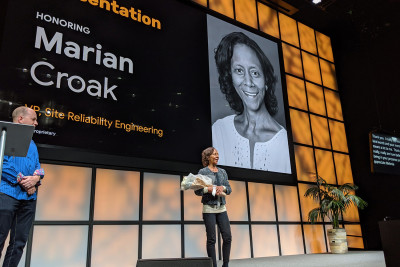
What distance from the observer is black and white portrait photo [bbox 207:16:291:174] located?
5.01 metres

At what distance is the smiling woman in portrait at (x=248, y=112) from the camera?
501 centimetres

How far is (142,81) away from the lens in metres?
4.29

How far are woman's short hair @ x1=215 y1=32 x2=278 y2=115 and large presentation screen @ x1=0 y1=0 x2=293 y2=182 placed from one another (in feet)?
0.06

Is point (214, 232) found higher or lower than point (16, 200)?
lower

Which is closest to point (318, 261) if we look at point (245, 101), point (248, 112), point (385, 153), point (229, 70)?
point (248, 112)

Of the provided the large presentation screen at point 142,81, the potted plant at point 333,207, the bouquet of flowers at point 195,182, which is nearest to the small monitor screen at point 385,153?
the potted plant at point 333,207

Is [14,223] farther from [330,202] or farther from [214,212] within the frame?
[330,202]

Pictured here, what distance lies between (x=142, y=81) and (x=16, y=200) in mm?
2378

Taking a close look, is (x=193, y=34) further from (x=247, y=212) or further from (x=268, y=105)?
(x=247, y=212)

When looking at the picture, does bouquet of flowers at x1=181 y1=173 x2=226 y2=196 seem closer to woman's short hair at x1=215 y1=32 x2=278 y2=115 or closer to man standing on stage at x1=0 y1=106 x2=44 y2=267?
man standing on stage at x1=0 y1=106 x2=44 y2=267

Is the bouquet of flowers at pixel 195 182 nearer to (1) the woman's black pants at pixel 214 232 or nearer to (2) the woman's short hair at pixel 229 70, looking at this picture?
(1) the woman's black pants at pixel 214 232

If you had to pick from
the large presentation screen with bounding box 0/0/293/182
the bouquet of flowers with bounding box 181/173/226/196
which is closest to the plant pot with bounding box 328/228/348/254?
the large presentation screen with bounding box 0/0/293/182

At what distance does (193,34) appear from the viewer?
5090 millimetres

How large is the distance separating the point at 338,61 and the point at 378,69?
3.09 feet
